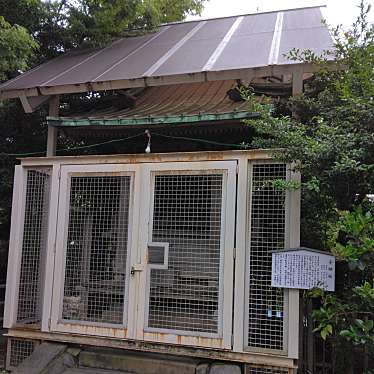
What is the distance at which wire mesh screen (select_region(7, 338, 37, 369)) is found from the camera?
5125 millimetres

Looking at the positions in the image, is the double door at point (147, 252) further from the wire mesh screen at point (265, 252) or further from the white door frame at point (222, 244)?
the wire mesh screen at point (265, 252)

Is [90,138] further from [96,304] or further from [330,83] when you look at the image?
[330,83]

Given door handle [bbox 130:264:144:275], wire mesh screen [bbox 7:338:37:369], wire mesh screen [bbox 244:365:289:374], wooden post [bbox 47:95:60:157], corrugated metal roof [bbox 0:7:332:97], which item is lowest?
wire mesh screen [bbox 7:338:37:369]

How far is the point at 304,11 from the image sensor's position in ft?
26.6

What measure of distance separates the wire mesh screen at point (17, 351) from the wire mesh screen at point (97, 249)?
27.9 inches

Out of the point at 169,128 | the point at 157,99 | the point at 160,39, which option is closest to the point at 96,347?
the point at 169,128

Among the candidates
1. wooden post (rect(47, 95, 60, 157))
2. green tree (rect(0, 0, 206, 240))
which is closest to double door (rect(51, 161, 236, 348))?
wooden post (rect(47, 95, 60, 157))

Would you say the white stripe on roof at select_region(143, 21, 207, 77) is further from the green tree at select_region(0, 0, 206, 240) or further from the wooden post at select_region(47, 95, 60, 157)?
the wooden post at select_region(47, 95, 60, 157)

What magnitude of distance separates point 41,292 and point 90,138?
2.82 meters

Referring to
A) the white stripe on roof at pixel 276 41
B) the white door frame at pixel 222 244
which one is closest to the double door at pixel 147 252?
the white door frame at pixel 222 244

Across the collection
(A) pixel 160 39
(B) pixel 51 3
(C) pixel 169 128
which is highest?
(B) pixel 51 3

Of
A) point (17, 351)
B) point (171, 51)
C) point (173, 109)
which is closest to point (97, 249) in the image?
point (17, 351)

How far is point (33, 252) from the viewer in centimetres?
529

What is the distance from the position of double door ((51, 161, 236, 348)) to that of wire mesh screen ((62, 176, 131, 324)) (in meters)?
0.01
